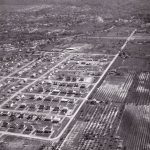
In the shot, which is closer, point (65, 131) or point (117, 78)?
point (65, 131)

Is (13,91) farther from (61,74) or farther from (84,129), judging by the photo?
(84,129)

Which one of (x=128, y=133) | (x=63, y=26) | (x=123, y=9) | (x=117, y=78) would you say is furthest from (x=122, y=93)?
(x=123, y=9)

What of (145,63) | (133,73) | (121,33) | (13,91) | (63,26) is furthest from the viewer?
(63,26)

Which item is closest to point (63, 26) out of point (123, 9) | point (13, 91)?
point (123, 9)

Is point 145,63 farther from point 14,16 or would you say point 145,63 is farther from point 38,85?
point 14,16

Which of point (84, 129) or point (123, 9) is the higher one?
point (123, 9)

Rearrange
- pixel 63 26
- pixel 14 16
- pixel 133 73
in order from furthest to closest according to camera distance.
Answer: pixel 14 16, pixel 63 26, pixel 133 73
